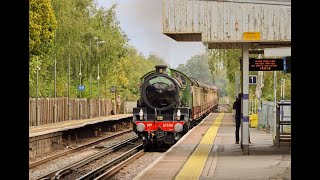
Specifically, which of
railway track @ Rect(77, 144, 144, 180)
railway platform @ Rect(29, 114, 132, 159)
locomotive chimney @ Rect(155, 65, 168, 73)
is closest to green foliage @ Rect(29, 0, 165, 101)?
railway platform @ Rect(29, 114, 132, 159)

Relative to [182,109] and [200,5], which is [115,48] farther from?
[200,5]

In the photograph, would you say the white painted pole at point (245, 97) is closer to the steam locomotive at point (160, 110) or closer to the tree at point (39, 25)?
the steam locomotive at point (160, 110)

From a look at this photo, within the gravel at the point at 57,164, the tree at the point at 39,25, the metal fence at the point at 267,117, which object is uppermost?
the tree at the point at 39,25

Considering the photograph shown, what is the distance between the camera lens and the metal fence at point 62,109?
1254 inches

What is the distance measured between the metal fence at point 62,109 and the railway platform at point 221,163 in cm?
1341

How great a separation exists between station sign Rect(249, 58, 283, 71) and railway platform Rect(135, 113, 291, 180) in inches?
92.8

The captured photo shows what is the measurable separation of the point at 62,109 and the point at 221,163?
83.1 feet

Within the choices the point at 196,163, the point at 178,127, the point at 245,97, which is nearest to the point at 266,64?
the point at 245,97

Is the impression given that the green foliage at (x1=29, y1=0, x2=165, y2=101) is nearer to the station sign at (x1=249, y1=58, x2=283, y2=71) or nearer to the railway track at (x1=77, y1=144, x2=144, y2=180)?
the railway track at (x1=77, y1=144, x2=144, y2=180)

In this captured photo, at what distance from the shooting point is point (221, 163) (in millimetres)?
14477

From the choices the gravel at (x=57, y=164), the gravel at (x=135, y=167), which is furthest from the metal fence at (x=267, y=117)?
the gravel at (x=57, y=164)

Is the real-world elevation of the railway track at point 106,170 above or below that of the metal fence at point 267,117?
below

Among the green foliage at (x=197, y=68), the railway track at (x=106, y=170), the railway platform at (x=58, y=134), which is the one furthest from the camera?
the green foliage at (x=197, y=68)
